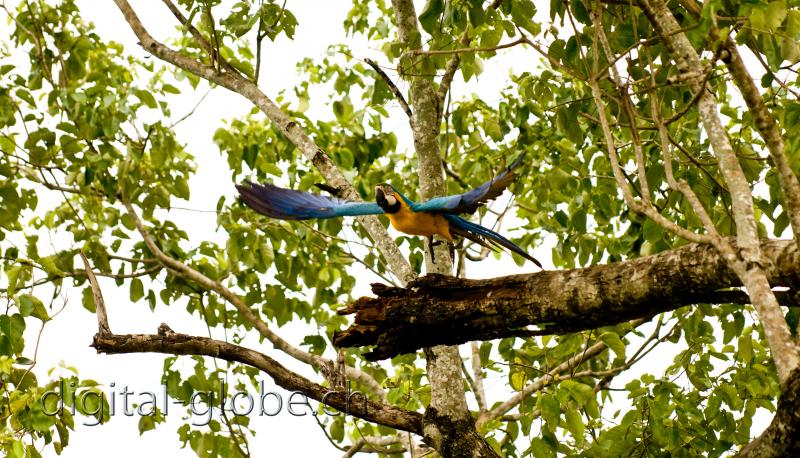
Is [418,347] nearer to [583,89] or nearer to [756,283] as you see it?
[756,283]

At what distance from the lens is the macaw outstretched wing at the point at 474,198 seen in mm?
3303

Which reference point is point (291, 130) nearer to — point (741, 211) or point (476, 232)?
point (476, 232)

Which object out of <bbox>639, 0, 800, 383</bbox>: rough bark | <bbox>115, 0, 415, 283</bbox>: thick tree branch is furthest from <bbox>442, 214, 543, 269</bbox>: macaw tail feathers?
<bbox>639, 0, 800, 383</bbox>: rough bark

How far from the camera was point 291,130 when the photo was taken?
422 centimetres

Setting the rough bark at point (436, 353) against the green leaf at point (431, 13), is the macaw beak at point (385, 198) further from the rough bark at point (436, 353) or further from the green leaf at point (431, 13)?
the green leaf at point (431, 13)

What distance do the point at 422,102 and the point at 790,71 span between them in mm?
1787

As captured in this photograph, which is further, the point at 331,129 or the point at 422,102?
the point at 331,129

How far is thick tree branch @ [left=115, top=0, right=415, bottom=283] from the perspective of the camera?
13.0 ft

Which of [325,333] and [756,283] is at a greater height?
[325,333]

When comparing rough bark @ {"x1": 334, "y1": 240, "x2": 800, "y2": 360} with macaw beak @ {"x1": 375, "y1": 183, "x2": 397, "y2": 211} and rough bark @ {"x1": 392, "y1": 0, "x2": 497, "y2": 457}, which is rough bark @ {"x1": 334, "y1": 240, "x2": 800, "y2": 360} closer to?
rough bark @ {"x1": 392, "y1": 0, "x2": 497, "y2": 457}

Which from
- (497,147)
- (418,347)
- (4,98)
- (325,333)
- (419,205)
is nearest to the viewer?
(418,347)

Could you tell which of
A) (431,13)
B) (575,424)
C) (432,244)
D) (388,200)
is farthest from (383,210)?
(575,424)

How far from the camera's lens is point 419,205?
12.9 ft

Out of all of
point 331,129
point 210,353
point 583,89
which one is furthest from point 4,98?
point 583,89
